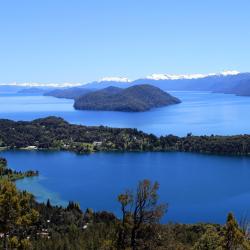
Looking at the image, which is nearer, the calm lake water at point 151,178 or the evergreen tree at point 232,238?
the evergreen tree at point 232,238

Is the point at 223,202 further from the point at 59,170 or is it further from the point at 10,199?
the point at 10,199

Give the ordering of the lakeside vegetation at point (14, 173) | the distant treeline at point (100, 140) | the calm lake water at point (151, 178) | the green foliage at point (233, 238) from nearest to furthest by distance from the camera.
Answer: the green foliage at point (233, 238) → the calm lake water at point (151, 178) → the lakeside vegetation at point (14, 173) → the distant treeline at point (100, 140)

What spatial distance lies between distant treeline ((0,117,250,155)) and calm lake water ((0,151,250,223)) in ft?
16.7

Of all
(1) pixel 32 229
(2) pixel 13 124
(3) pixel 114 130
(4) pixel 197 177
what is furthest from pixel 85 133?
(1) pixel 32 229

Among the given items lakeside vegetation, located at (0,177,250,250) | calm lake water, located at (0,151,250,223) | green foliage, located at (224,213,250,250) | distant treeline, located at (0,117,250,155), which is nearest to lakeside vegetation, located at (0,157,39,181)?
calm lake water, located at (0,151,250,223)

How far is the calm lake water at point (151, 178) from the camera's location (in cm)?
5525

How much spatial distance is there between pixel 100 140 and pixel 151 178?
44.0 metres

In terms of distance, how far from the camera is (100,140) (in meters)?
116

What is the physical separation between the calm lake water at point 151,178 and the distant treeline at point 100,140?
508 centimetres

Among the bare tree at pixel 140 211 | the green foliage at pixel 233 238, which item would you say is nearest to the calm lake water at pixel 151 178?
the green foliage at pixel 233 238

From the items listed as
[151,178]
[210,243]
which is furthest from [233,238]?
[151,178]

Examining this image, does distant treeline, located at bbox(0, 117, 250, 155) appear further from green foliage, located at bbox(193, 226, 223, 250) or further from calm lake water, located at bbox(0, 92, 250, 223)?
green foliage, located at bbox(193, 226, 223, 250)

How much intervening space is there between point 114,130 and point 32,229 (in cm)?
8257

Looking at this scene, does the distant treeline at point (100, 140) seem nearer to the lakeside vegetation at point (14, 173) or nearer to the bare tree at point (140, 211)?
the lakeside vegetation at point (14, 173)
